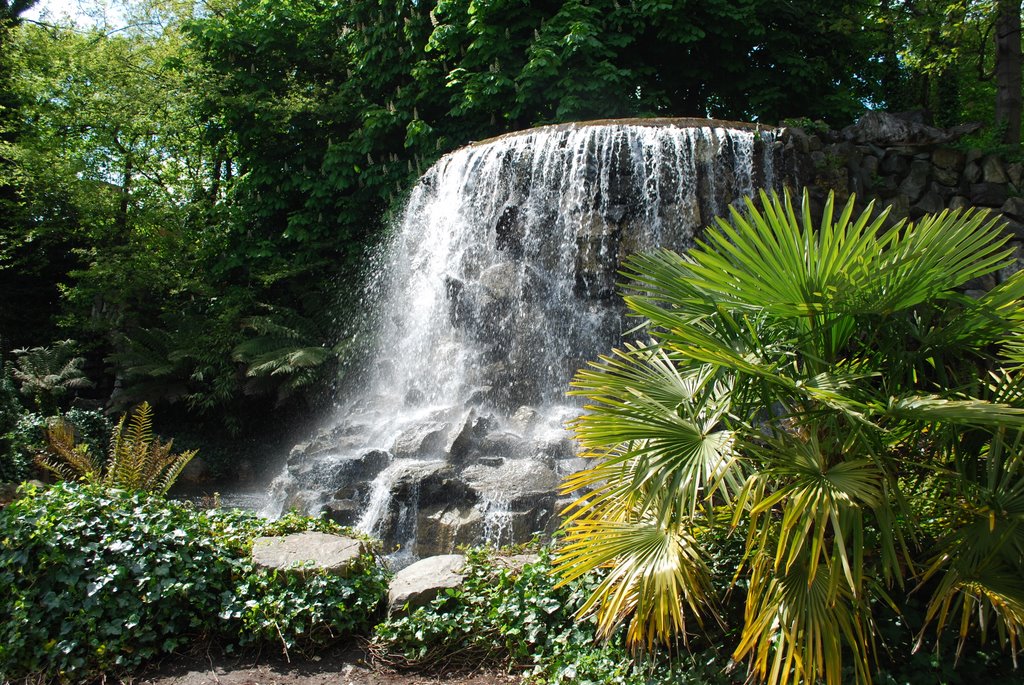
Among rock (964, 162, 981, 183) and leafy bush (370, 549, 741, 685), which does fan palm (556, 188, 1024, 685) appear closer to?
leafy bush (370, 549, 741, 685)

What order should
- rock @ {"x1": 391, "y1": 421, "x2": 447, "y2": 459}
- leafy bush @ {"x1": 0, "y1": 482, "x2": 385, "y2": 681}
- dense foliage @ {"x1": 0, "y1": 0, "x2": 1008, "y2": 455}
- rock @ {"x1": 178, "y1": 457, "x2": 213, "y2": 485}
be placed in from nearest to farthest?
leafy bush @ {"x1": 0, "y1": 482, "x2": 385, "y2": 681} < rock @ {"x1": 391, "y1": 421, "x2": 447, "y2": 459} < rock @ {"x1": 178, "y1": 457, "x2": 213, "y2": 485} < dense foliage @ {"x1": 0, "y1": 0, "x2": 1008, "y2": 455}

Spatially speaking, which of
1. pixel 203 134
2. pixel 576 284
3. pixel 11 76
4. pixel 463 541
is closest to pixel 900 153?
pixel 576 284

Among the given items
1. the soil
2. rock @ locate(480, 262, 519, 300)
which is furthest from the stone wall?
the soil

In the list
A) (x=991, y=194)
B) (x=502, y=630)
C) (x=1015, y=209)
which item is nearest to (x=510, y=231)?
(x=991, y=194)

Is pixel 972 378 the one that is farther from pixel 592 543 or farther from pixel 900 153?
pixel 900 153

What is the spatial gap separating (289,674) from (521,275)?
677 cm

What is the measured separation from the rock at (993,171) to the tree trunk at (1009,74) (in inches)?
44.5

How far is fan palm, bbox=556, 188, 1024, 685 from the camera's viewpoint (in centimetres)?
293

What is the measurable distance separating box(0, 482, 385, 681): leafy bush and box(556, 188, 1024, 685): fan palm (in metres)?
1.65

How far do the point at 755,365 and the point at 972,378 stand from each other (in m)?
1.03

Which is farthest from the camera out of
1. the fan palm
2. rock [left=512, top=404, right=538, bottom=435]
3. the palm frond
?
rock [left=512, top=404, right=538, bottom=435]

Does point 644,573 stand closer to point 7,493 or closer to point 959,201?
point 7,493

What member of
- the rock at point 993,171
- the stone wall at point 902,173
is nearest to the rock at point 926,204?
the stone wall at point 902,173

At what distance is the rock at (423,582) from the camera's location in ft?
14.0
